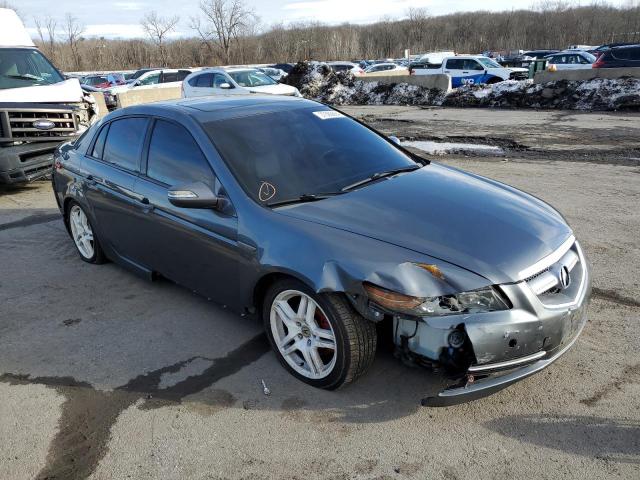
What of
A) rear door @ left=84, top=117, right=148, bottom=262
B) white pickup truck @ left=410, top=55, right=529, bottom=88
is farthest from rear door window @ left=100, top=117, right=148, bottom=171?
white pickup truck @ left=410, top=55, right=529, bottom=88

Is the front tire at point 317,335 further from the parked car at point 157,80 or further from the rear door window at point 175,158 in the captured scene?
the parked car at point 157,80

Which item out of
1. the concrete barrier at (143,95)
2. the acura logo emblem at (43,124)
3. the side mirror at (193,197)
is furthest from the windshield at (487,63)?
the side mirror at (193,197)

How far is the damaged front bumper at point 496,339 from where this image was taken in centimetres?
271

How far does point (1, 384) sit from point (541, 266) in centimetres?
333

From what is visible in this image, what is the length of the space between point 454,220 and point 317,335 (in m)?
1.04

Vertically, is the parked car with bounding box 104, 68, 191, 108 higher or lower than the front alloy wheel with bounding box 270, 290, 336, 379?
higher

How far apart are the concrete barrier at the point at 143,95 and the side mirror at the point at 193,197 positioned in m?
16.1

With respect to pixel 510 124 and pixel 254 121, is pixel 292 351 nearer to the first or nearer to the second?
pixel 254 121

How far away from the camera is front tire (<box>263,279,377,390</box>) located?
117 inches

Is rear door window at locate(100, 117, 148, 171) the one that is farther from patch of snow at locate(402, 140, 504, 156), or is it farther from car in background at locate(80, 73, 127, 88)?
car in background at locate(80, 73, 127, 88)

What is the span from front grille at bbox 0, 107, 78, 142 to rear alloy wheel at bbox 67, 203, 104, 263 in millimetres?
3567

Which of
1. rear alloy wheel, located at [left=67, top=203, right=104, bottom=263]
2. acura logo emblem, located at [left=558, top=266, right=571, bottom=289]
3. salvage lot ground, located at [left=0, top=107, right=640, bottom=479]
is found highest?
acura logo emblem, located at [left=558, top=266, right=571, bottom=289]

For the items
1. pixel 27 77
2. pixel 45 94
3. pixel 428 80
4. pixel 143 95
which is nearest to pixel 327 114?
pixel 45 94

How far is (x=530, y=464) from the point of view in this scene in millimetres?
2609
